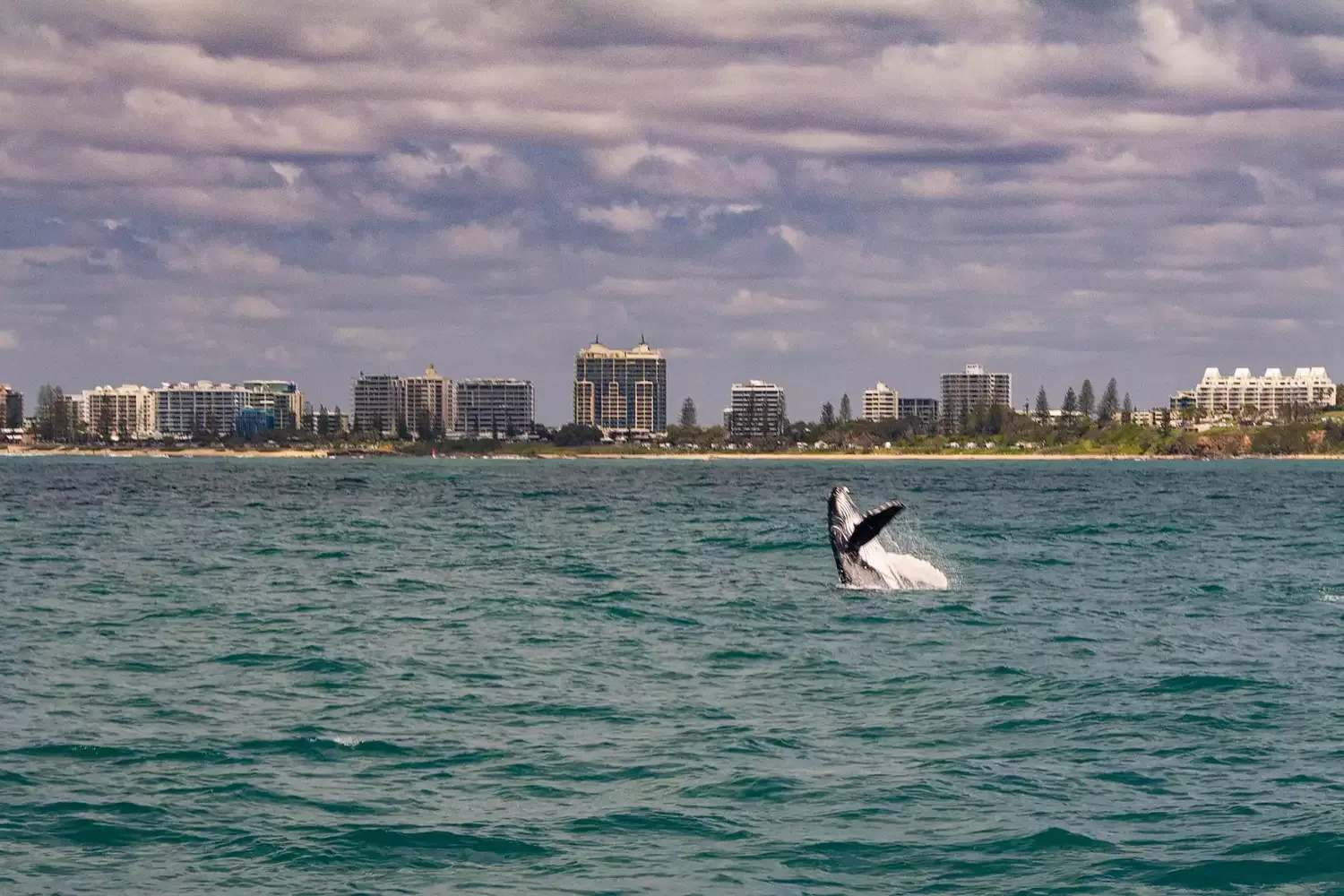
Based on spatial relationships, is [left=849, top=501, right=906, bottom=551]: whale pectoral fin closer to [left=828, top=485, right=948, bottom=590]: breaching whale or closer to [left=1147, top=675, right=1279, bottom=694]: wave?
[left=828, top=485, right=948, bottom=590]: breaching whale

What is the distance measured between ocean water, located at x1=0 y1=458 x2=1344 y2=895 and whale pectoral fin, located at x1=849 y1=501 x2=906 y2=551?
1.50m

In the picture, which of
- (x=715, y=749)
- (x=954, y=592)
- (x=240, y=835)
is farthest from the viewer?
(x=954, y=592)

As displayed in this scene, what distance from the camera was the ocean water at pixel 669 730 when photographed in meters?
15.4

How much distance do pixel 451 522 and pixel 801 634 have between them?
47222mm

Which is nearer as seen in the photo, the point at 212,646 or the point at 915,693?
the point at 915,693

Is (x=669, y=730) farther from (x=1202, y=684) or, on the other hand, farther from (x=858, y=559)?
(x=858, y=559)

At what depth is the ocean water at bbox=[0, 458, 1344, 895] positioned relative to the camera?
608 inches

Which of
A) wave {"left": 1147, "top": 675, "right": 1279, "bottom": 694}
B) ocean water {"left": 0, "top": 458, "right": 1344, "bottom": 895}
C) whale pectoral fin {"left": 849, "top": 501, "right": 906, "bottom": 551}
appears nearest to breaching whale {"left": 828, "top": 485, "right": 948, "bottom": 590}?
whale pectoral fin {"left": 849, "top": 501, "right": 906, "bottom": 551}

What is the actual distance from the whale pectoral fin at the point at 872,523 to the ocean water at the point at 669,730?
1504mm

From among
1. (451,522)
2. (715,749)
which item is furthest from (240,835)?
(451,522)

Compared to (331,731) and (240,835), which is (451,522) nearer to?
(331,731)

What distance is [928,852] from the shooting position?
1567 cm

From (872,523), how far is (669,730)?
1595cm

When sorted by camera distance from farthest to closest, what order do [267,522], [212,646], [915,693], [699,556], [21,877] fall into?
[267,522], [699,556], [212,646], [915,693], [21,877]
